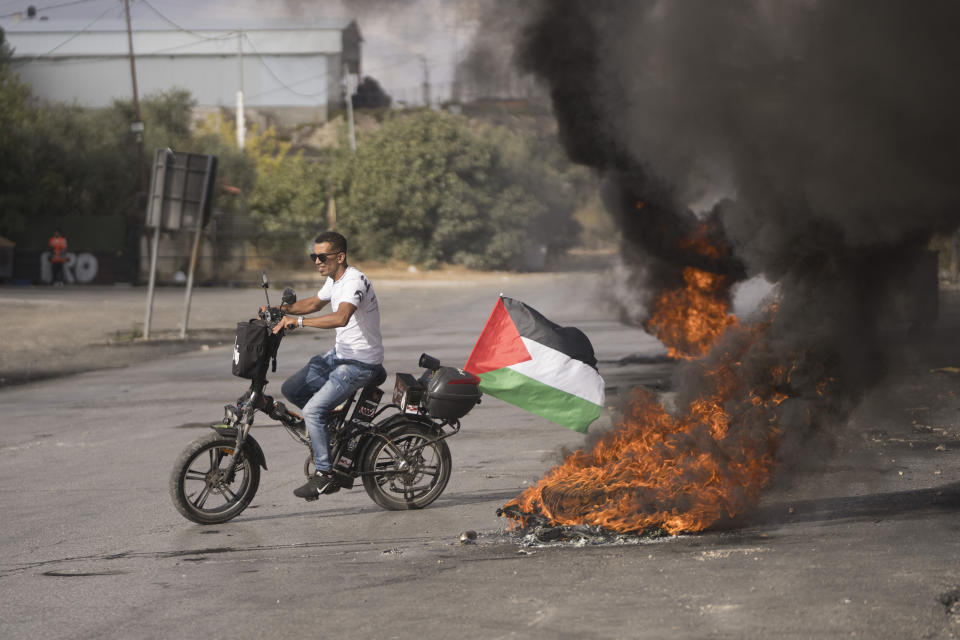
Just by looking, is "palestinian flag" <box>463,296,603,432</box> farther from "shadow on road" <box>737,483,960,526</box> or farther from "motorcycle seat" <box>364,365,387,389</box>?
"shadow on road" <box>737,483,960,526</box>

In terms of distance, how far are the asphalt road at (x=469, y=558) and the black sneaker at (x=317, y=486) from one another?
21cm

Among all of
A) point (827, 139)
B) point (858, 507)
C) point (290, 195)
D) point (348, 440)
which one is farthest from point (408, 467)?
point (290, 195)

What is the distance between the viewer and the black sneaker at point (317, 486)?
696 centimetres

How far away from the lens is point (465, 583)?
17.6ft

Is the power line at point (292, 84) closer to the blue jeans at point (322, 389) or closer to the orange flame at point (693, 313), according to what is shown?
the orange flame at point (693, 313)

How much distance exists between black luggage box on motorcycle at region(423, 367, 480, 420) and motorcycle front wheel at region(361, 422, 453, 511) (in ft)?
0.85

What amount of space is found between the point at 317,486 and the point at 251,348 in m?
0.97

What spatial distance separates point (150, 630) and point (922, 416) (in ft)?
26.6

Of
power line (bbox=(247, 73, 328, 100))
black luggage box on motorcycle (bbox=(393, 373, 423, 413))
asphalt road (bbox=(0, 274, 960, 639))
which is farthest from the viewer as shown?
power line (bbox=(247, 73, 328, 100))

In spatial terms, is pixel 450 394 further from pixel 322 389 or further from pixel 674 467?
pixel 674 467

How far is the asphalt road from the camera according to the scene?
15.7 feet

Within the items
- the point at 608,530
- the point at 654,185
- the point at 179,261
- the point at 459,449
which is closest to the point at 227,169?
the point at 179,261

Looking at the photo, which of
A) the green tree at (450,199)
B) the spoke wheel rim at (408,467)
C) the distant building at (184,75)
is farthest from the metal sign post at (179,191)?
the distant building at (184,75)

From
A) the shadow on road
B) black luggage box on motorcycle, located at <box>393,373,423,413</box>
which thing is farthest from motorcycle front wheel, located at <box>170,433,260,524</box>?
the shadow on road
